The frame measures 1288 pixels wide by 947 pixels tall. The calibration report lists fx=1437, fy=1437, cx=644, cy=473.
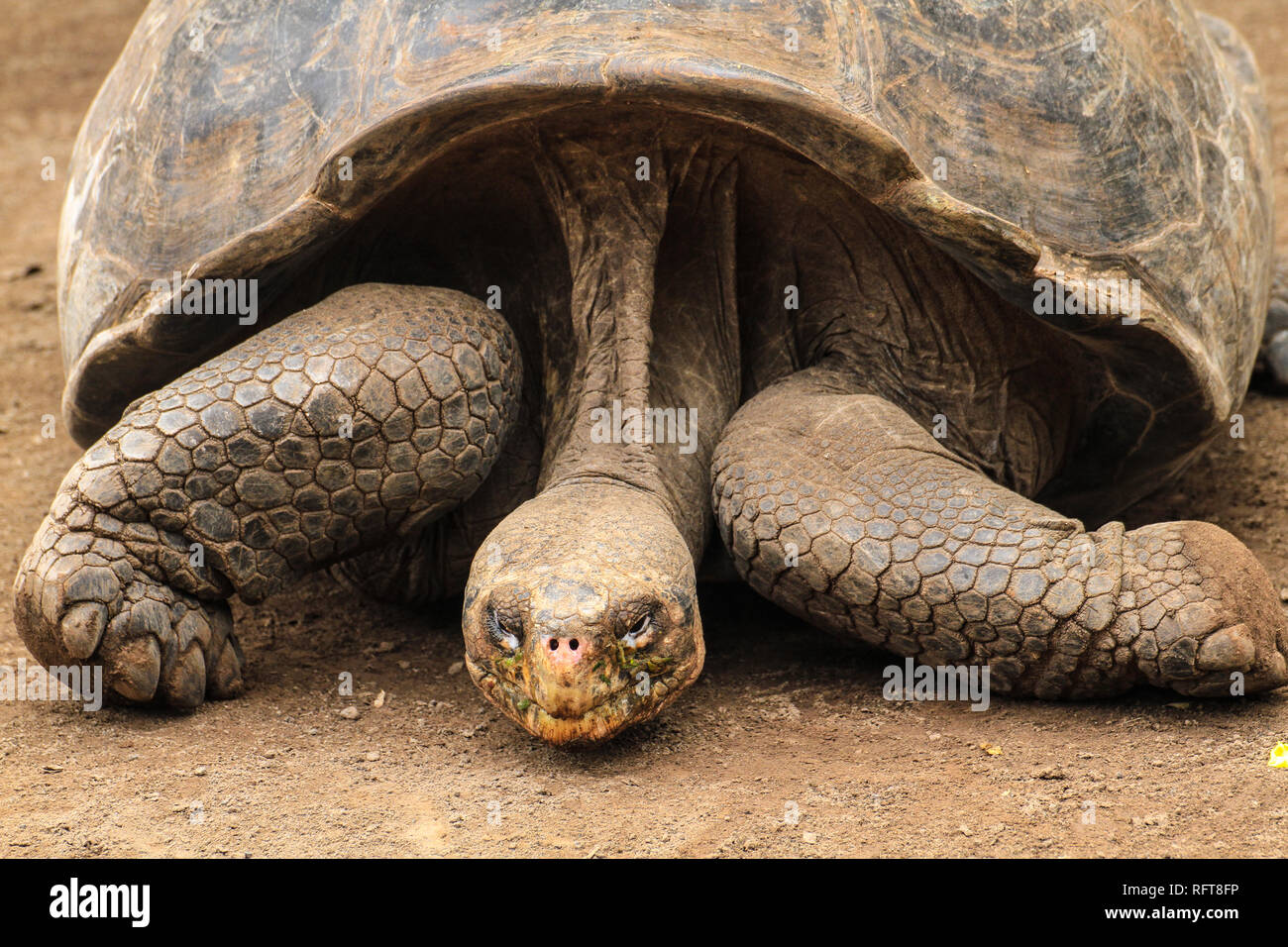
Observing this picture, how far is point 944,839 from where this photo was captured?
2.47 metres

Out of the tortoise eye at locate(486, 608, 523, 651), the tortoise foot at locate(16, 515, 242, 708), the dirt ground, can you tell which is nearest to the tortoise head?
the tortoise eye at locate(486, 608, 523, 651)

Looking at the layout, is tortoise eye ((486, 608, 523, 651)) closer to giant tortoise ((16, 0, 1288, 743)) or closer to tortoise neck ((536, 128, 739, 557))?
giant tortoise ((16, 0, 1288, 743))

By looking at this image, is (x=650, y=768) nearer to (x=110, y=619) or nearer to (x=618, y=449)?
(x=618, y=449)

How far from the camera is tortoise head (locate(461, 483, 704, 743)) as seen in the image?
258 cm

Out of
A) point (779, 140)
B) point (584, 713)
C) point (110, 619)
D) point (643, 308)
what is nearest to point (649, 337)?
point (643, 308)

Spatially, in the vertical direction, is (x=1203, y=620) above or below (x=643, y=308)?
below

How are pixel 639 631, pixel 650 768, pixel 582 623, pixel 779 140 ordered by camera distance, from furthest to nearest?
pixel 779 140 < pixel 650 768 < pixel 639 631 < pixel 582 623

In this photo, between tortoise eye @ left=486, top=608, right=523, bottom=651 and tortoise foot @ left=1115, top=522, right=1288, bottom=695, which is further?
tortoise foot @ left=1115, top=522, right=1288, bottom=695

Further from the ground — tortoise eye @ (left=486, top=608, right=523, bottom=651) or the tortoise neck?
the tortoise neck

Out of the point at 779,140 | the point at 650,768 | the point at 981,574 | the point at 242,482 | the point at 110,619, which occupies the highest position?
the point at 779,140

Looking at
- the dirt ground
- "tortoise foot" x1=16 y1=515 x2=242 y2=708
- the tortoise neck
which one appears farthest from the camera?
the tortoise neck

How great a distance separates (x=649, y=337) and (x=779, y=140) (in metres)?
0.56

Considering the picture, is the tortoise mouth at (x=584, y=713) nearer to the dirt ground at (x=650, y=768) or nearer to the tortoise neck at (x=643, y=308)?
the dirt ground at (x=650, y=768)

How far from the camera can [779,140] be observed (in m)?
3.08
